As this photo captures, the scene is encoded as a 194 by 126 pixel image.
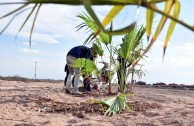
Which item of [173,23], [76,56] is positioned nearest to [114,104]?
[76,56]

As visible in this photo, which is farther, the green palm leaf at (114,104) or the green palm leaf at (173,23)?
the green palm leaf at (114,104)

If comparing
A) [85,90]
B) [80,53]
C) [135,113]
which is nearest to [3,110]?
[135,113]

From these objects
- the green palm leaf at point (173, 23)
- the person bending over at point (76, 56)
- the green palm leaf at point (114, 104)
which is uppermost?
the person bending over at point (76, 56)

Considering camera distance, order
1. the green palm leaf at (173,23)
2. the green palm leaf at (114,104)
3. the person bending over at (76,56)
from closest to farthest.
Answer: the green palm leaf at (173,23), the green palm leaf at (114,104), the person bending over at (76,56)

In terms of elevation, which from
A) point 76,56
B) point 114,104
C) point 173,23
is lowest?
point 114,104

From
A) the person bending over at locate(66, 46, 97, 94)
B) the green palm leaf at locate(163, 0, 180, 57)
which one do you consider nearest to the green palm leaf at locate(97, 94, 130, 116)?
the person bending over at locate(66, 46, 97, 94)

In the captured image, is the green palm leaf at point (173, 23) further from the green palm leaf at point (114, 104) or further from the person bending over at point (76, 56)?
the person bending over at point (76, 56)

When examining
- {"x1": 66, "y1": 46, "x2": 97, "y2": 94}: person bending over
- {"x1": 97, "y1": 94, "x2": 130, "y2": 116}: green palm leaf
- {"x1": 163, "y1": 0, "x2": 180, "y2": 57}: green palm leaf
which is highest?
{"x1": 66, "y1": 46, "x2": 97, "y2": 94}: person bending over

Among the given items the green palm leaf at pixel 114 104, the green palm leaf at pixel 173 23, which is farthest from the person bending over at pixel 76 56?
the green palm leaf at pixel 173 23

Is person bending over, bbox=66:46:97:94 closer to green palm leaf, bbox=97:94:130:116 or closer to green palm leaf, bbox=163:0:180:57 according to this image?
green palm leaf, bbox=97:94:130:116

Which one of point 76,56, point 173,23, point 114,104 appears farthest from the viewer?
point 76,56

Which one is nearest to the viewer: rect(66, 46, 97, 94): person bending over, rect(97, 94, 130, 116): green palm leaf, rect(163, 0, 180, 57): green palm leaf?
rect(163, 0, 180, 57): green palm leaf

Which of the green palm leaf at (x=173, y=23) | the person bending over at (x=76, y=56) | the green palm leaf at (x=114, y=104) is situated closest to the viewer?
the green palm leaf at (x=173, y=23)

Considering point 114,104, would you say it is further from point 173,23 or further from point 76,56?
point 173,23
